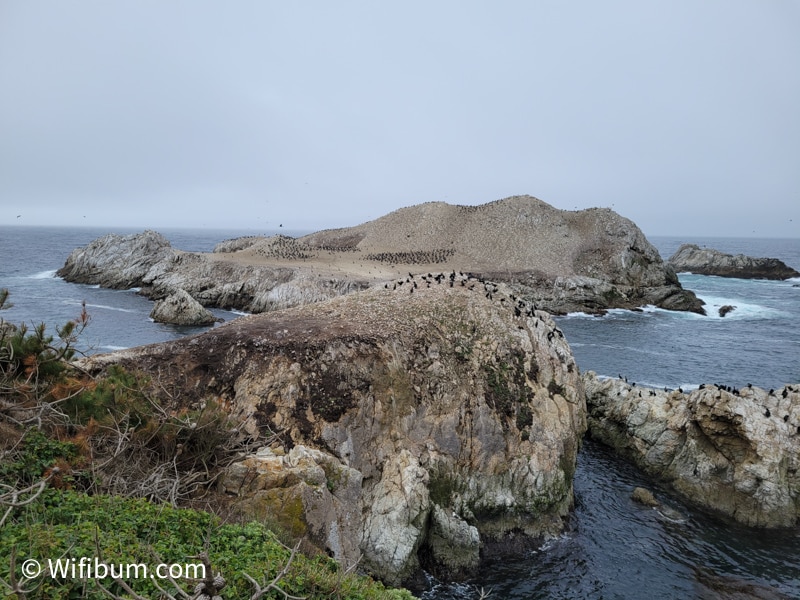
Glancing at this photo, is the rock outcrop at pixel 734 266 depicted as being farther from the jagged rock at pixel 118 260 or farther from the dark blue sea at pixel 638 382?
the jagged rock at pixel 118 260

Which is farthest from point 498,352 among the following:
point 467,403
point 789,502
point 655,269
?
point 655,269

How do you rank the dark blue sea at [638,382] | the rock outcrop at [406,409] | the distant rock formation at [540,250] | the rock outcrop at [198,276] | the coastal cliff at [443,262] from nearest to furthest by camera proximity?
the dark blue sea at [638,382] < the rock outcrop at [406,409] < the rock outcrop at [198,276] < the coastal cliff at [443,262] < the distant rock formation at [540,250]

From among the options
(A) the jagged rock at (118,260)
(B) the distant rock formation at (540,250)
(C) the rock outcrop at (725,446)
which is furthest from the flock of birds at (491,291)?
(A) the jagged rock at (118,260)

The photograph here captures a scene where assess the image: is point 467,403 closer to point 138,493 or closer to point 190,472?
point 190,472

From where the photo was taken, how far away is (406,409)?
20.0 meters

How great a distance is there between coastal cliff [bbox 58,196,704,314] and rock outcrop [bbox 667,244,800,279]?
32116 millimetres

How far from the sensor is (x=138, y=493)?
34.1ft

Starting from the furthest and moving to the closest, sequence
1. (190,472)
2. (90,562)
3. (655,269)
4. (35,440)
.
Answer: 1. (655,269)
2. (190,472)
3. (35,440)
4. (90,562)

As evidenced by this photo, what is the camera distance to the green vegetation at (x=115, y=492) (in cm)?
696

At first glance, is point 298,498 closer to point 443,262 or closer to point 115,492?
point 115,492

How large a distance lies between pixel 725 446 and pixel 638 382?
43.3ft

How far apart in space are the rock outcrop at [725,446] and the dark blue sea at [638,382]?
884 mm

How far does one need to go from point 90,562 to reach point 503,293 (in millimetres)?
23357

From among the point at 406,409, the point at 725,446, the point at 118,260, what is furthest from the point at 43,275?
the point at 725,446
